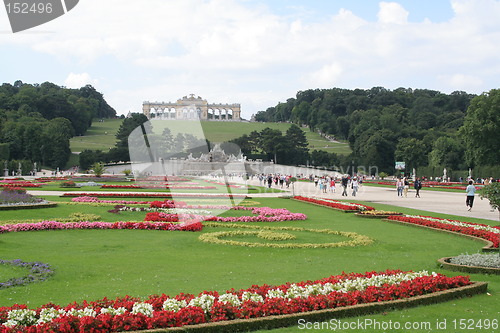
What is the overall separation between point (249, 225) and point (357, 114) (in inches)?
3645

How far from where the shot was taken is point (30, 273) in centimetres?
872

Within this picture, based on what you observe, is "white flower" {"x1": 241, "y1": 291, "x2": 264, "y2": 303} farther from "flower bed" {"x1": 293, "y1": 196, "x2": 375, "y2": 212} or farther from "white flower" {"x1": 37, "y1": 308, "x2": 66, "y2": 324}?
"flower bed" {"x1": 293, "y1": 196, "x2": 375, "y2": 212}

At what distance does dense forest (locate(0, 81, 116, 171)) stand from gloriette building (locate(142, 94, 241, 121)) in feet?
78.1

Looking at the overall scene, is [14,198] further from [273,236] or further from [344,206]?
[344,206]

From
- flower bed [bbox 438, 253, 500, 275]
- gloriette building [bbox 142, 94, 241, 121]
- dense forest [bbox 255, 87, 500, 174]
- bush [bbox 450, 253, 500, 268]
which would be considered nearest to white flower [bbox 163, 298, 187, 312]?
flower bed [bbox 438, 253, 500, 275]

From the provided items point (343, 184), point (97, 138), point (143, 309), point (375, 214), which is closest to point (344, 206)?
point (375, 214)

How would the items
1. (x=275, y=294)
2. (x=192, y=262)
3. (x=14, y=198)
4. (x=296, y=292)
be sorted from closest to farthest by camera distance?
(x=275, y=294) < (x=296, y=292) < (x=192, y=262) < (x=14, y=198)

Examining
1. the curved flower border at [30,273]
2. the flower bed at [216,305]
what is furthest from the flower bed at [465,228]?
the curved flower border at [30,273]

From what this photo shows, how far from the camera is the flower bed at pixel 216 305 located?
5.70 meters

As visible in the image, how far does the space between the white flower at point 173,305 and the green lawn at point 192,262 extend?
1251 millimetres

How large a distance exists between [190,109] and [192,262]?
156335 mm

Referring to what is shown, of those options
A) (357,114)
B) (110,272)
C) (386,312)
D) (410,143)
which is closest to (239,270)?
(110,272)

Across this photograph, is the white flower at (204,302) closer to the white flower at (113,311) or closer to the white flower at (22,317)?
the white flower at (113,311)

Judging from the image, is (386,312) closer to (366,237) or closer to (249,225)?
(366,237)
